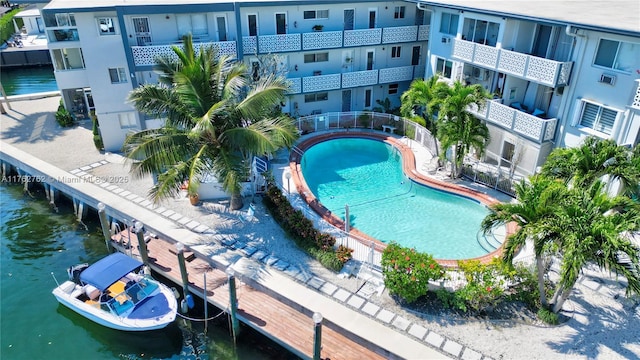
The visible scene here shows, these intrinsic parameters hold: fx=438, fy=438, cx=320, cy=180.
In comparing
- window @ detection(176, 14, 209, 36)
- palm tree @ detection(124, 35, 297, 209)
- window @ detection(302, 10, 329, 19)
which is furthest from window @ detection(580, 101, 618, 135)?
window @ detection(176, 14, 209, 36)

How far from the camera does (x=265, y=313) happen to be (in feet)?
59.3

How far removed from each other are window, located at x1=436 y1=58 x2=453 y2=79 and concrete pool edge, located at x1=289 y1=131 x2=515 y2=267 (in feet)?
19.7

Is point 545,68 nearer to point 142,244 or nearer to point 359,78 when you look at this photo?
point 359,78

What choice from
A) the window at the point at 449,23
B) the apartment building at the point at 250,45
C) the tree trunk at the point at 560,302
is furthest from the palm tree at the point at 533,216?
the apartment building at the point at 250,45

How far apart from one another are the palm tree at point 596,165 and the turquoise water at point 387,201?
5.36 meters

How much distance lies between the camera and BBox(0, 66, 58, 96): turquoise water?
4819 cm

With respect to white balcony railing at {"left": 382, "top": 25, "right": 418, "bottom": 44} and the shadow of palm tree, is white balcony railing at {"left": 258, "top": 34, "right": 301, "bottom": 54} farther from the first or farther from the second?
the shadow of palm tree

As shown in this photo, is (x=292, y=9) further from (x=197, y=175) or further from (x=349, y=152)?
(x=197, y=175)

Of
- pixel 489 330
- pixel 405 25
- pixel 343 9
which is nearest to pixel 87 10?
pixel 343 9

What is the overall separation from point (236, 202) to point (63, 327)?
32.7 ft

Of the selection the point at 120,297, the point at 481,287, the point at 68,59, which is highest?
the point at 68,59

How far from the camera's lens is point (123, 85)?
30500 mm

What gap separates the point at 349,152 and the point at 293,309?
16830 millimetres

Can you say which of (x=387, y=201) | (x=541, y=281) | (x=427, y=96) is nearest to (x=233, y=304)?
(x=387, y=201)
